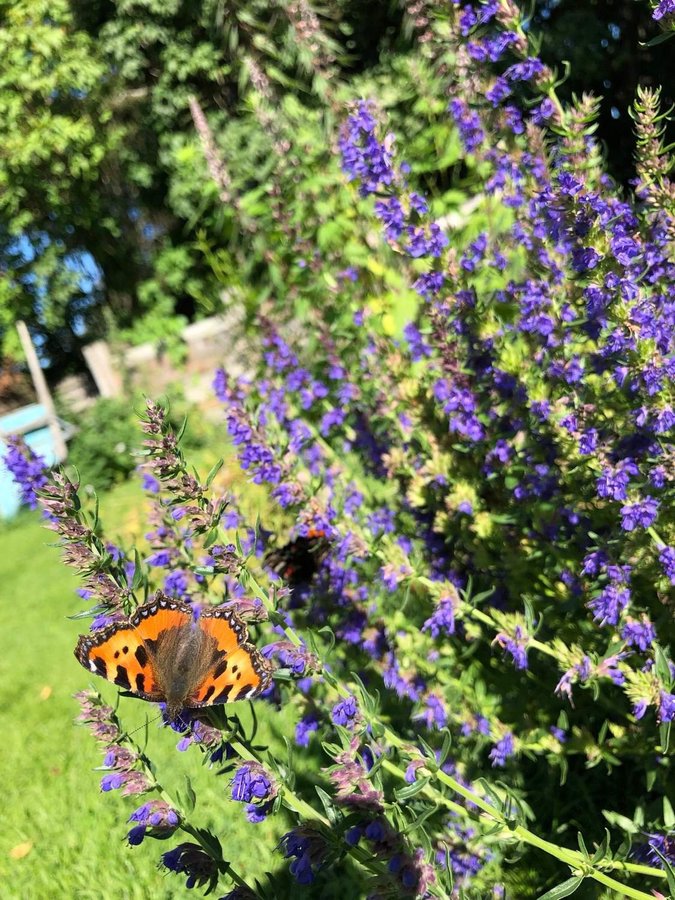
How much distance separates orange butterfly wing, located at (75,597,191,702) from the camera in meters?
1.49

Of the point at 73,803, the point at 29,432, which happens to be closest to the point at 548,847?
the point at 73,803

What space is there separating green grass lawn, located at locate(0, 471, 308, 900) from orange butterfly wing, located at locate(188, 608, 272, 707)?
0.63 meters

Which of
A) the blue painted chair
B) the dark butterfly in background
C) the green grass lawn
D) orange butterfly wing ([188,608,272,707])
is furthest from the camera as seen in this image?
the blue painted chair

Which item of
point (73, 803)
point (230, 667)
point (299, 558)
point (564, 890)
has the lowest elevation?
point (73, 803)

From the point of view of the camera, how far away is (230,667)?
151 cm

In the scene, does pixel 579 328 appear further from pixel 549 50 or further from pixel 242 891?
pixel 549 50

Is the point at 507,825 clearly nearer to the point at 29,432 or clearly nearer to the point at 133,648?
the point at 133,648

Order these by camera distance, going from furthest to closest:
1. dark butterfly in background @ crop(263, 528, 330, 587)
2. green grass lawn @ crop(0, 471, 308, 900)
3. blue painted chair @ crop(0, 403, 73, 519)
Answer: blue painted chair @ crop(0, 403, 73, 519), green grass lawn @ crop(0, 471, 308, 900), dark butterfly in background @ crop(263, 528, 330, 587)

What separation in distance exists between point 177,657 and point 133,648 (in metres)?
0.09

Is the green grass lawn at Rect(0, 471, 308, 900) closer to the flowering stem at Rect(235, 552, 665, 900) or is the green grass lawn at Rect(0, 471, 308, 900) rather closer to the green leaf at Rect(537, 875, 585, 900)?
the flowering stem at Rect(235, 552, 665, 900)

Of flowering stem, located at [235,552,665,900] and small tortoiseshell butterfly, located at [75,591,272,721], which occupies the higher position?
small tortoiseshell butterfly, located at [75,591,272,721]

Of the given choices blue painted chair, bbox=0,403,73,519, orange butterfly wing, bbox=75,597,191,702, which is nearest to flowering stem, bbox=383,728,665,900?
orange butterfly wing, bbox=75,597,191,702

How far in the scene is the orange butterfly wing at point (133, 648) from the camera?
149cm

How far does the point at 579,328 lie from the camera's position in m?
1.93
